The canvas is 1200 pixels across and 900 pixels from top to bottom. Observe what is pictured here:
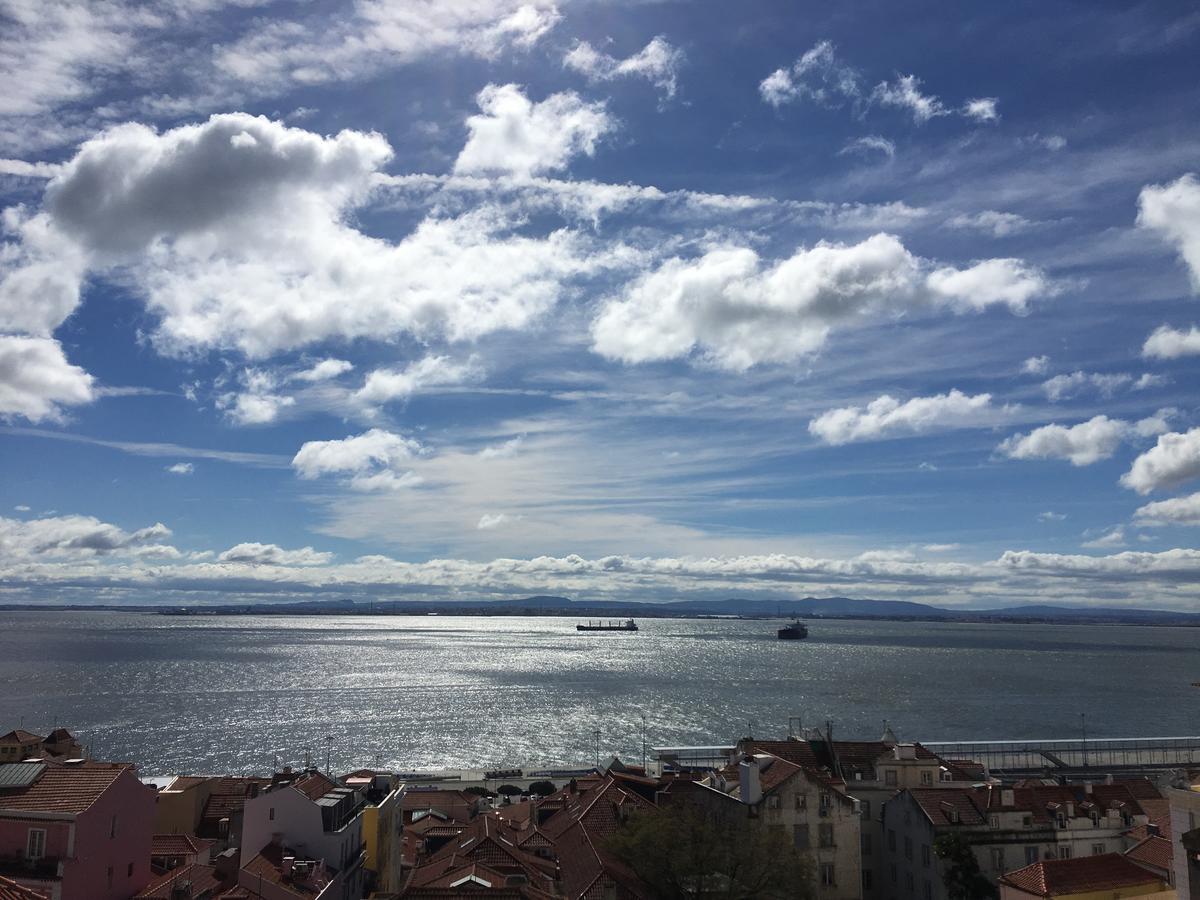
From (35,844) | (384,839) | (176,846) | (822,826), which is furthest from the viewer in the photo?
(822,826)

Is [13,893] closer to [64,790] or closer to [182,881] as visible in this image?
[64,790]

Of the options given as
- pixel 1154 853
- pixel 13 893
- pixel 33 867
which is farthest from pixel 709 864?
pixel 13 893

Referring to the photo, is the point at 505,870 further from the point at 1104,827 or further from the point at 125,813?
the point at 1104,827

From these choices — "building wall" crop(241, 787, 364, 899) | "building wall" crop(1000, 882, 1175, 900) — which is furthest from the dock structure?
"building wall" crop(241, 787, 364, 899)

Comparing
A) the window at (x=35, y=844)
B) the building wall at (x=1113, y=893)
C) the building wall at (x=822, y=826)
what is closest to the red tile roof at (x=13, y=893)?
the window at (x=35, y=844)

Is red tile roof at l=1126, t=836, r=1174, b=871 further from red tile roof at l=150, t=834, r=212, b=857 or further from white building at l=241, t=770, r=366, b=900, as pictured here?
red tile roof at l=150, t=834, r=212, b=857
